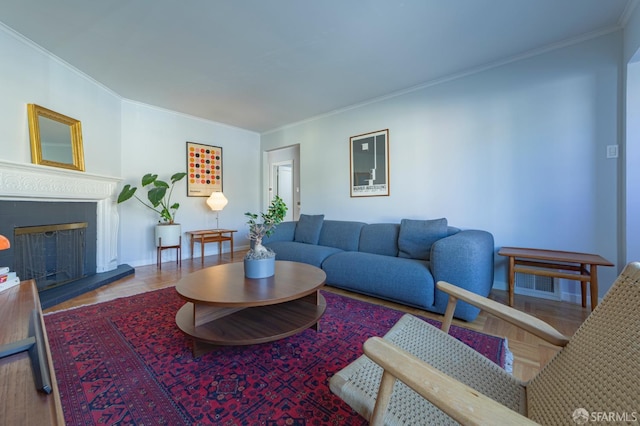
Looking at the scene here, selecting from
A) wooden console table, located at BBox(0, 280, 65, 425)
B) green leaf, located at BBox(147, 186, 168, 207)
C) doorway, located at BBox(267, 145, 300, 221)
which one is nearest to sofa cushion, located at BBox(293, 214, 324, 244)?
doorway, located at BBox(267, 145, 300, 221)

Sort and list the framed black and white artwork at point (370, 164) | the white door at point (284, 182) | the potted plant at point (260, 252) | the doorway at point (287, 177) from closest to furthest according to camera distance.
Answer: 1. the potted plant at point (260, 252)
2. the framed black and white artwork at point (370, 164)
3. the doorway at point (287, 177)
4. the white door at point (284, 182)

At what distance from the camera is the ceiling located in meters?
1.94

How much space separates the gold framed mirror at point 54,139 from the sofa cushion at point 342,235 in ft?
9.82

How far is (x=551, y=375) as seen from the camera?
2.53ft

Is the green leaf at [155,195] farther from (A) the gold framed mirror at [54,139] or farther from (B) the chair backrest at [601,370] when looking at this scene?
(B) the chair backrest at [601,370]

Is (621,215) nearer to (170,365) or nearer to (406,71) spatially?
(406,71)

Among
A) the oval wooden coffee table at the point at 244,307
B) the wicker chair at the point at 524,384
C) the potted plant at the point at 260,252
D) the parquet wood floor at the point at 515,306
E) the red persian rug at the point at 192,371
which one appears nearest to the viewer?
the wicker chair at the point at 524,384

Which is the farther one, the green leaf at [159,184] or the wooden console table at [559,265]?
the green leaf at [159,184]

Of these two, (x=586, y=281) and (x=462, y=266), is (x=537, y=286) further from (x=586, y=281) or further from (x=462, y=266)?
(x=462, y=266)

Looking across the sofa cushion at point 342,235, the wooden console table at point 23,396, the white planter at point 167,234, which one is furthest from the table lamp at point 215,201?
the wooden console table at point 23,396

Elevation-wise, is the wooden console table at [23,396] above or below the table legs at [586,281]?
above

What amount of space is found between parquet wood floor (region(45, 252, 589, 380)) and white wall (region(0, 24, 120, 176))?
1.41m

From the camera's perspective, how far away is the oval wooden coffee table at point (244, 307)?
144cm

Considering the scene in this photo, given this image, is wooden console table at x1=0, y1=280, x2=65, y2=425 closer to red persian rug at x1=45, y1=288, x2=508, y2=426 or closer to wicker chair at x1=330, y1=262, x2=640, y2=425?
red persian rug at x1=45, y1=288, x2=508, y2=426
